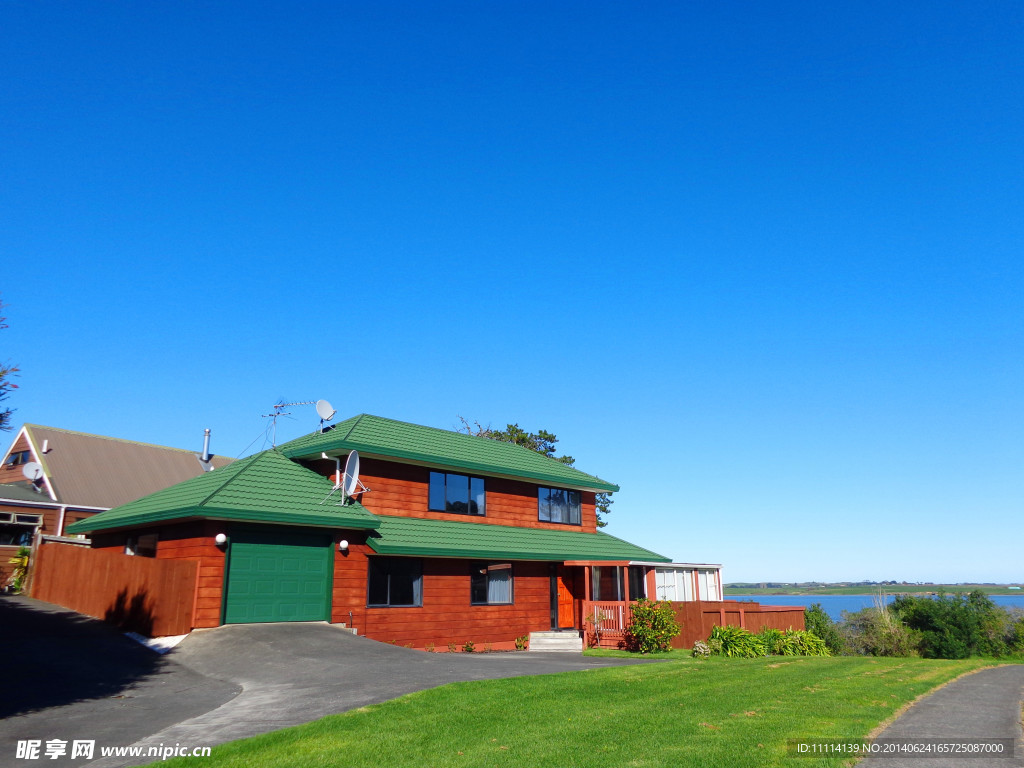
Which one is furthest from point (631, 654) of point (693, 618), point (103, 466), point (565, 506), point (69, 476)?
point (103, 466)

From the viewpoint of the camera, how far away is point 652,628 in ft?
74.7

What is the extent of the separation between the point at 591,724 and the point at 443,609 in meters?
14.6

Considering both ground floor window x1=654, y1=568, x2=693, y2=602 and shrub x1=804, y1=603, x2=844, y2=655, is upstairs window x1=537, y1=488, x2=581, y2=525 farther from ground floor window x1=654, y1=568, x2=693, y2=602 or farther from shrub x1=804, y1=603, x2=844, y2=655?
shrub x1=804, y1=603, x2=844, y2=655

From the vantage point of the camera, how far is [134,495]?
35906 mm

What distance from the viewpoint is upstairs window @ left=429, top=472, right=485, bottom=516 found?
25.2 meters

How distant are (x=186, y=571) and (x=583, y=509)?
17.7 m

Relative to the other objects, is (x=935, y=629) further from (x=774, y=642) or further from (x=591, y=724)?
(x=591, y=724)

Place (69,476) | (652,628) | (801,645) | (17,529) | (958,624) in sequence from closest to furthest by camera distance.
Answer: (801,645) < (652,628) < (17,529) < (958,624) < (69,476)

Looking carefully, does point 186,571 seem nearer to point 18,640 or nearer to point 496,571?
point 18,640

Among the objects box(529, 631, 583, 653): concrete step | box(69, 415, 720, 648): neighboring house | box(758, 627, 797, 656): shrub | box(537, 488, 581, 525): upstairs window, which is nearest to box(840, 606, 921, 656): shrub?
box(69, 415, 720, 648): neighboring house

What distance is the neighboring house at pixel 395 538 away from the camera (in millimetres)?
18562

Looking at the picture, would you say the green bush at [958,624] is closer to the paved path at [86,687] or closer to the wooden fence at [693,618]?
the wooden fence at [693,618]

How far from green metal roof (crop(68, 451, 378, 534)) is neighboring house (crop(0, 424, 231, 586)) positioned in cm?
866

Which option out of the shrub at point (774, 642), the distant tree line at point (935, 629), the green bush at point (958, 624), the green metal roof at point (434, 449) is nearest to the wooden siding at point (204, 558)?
the green metal roof at point (434, 449)
